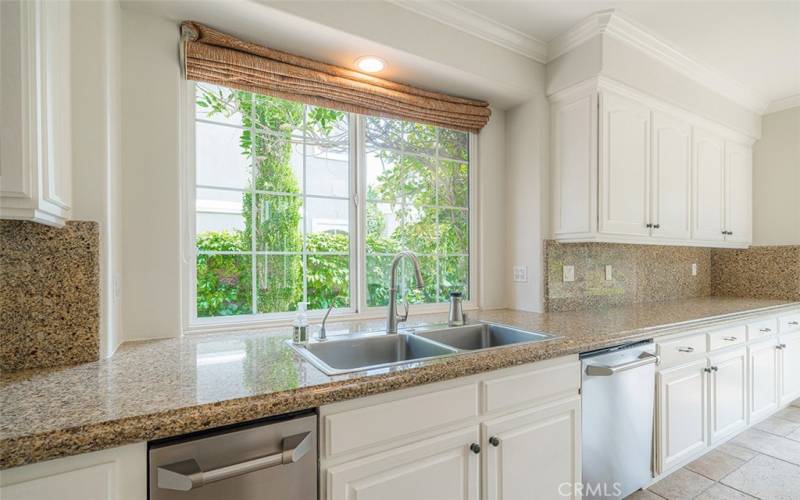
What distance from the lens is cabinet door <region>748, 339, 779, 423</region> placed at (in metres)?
2.36

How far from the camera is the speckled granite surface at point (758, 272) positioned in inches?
117

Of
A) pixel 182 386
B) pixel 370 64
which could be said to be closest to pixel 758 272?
pixel 370 64

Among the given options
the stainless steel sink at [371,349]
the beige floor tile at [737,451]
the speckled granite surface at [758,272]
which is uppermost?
the speckled granite surface at [758,272]

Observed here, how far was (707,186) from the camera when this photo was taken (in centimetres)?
270

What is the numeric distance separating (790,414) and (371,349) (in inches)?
135

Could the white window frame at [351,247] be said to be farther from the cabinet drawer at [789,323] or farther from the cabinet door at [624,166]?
the cabinet drawer at [789,323]

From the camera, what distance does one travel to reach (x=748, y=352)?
2322 millimetres

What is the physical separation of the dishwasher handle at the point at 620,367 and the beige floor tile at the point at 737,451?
1162 millimetres

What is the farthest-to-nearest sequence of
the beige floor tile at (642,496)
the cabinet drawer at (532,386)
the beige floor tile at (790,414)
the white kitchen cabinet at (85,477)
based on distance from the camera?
1. the beige floor tile at (790,414)
2. the beige floor tile at (642,496)
3. the cabinet drawer at (532,386)
4. the white kitchen cabinet at (85,477)

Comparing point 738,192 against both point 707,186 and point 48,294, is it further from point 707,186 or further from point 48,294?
point 48,294

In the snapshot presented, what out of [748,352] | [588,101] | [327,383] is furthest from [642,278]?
[327,383]

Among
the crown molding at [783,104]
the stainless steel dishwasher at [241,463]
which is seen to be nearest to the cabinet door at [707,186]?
the crown molding at [783,104]

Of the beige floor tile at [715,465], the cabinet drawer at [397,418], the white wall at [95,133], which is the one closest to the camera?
the cabinet drawer at [397,418]

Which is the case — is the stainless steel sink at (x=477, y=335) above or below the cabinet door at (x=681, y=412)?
above
